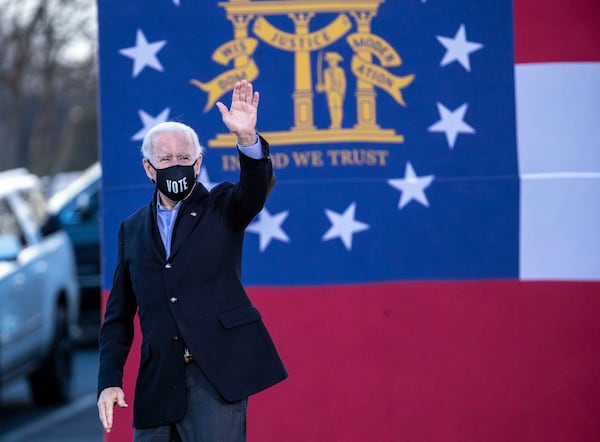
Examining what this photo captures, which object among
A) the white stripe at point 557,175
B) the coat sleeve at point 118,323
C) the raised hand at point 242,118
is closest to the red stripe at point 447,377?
the white stripe at point 557,175

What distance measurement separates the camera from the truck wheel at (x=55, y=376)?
11.2 meters

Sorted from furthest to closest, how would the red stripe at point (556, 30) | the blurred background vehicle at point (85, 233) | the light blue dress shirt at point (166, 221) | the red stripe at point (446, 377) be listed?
the blurred background vehicle at point (85, 233)
the red stripe at point (556, 30)
the red stripe at point (446, 377)
the light blue dress shirt at point (166, 221)

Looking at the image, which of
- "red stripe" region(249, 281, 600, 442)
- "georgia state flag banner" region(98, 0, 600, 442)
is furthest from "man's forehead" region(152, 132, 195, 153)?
"red stripe" region(249, 281, 600, 442)

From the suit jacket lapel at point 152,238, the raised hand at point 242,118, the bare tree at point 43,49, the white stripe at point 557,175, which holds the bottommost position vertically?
the suit jacket lapel at point 152,238

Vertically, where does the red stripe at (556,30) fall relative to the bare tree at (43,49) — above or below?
below

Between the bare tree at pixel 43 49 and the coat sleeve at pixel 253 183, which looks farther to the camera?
the bare tree at pixel 43 49

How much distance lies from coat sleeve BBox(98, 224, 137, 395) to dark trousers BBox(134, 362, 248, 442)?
311 millimetres

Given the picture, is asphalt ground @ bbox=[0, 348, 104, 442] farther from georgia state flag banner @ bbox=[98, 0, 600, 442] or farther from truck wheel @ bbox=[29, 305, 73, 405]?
georgia state flag banner @ bbox=[98, 0, 600, 442]

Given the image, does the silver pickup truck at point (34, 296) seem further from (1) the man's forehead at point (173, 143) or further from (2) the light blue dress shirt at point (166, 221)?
(1) the man's forehead at point (173, 143)

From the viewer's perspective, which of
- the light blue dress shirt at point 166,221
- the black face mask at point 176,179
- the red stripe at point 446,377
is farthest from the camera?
the red stripe at point 446,377

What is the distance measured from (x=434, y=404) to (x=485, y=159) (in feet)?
4.44

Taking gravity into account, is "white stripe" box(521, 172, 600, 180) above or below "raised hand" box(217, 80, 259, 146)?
below

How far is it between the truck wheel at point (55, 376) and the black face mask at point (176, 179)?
7.00m

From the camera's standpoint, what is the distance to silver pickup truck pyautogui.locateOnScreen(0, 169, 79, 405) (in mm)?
10000
